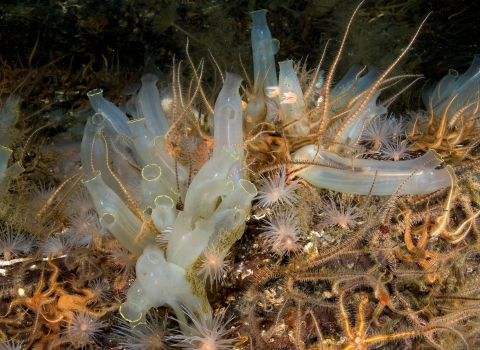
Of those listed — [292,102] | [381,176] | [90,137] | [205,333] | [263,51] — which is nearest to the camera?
[205,333]

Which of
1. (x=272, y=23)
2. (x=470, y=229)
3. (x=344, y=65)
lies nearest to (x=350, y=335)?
(x=470, y=229)

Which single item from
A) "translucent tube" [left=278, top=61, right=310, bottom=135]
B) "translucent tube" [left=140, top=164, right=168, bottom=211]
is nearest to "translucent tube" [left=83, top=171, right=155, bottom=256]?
"translucent tube" [left=140, top=164, right=168, bottom=211]

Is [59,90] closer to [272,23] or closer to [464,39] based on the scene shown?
[272,23]

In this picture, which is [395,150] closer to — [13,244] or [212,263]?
[212,263]

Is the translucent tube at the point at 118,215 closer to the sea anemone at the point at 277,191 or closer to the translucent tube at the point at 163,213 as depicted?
the translucent tube at the point at 163,213

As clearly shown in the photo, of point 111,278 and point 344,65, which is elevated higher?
point 344,65

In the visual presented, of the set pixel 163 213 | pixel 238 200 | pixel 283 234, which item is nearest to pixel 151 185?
pixel 163 213

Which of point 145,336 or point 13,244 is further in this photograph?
point 13,244
